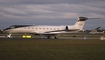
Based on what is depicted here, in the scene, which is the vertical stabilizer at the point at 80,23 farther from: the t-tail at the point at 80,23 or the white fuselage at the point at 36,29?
the white fuselage at the point at 36,29

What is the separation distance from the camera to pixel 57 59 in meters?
19.6

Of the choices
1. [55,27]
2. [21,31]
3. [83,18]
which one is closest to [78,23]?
[83,18]

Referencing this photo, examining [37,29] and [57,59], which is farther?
[37,29]

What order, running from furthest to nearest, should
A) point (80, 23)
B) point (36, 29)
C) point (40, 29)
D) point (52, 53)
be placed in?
point (80, 23) < point (40, 29) < point (36, 29) < point (52, 53)

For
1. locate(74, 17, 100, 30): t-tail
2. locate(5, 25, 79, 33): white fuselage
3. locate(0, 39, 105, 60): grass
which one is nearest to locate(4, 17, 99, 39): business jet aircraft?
locate(5, 25, 79, 33): white fuselage

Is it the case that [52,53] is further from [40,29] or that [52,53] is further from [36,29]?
[40,29]

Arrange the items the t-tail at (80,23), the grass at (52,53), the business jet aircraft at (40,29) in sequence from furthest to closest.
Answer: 1. the t-tail at (80,23)
2. the business jet aircraft at (40,29)
3. the grass at (52,53)

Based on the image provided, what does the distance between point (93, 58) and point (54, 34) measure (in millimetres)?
44175

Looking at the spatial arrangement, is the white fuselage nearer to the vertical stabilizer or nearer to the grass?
the vertical stabilizer

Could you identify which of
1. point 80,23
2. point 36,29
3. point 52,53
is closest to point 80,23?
point 80,23

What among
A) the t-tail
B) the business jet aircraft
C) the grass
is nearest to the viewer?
the grass

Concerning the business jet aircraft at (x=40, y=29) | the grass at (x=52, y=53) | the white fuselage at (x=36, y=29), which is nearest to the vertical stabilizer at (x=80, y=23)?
the business jet aircraft at (x=40, y=29)

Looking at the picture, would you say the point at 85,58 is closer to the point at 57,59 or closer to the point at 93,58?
the point at 93,58

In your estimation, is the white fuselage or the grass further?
the white fuselage
